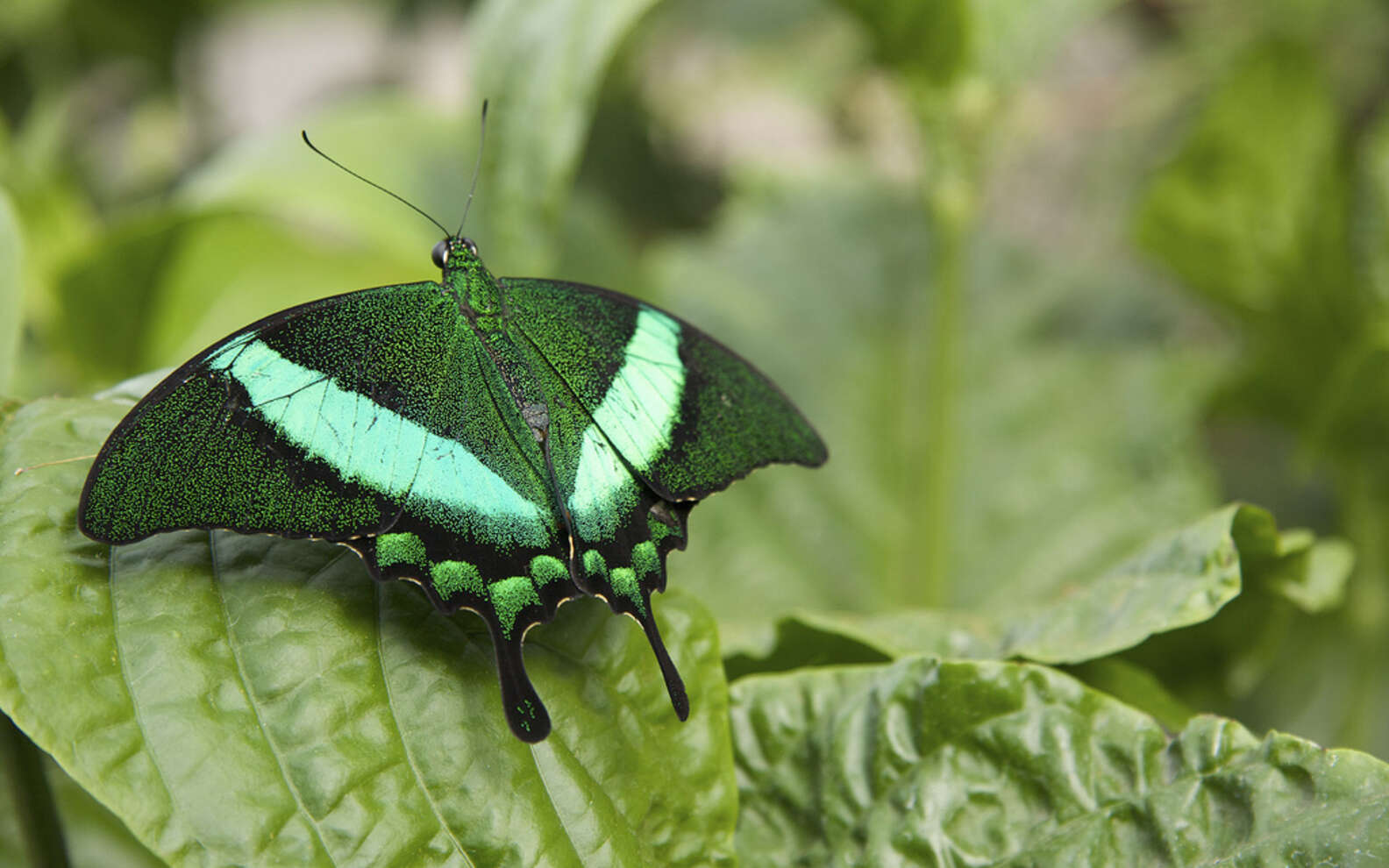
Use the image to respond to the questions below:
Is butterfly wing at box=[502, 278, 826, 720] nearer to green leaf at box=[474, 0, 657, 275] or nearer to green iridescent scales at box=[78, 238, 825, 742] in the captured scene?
green iridescent scales at box=[78, 238, 825, 742]

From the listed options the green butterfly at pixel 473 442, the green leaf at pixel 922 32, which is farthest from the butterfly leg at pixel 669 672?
the green leaf at pixel 922 32

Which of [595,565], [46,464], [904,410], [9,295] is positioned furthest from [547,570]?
[904,410]

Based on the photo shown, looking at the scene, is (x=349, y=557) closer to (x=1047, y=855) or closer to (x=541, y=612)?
(x=541, y=612)

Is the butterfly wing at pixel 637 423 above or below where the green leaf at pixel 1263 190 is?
below

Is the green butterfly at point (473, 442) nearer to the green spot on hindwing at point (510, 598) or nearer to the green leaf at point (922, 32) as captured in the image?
the green spot on hindwing at point (510, 598)

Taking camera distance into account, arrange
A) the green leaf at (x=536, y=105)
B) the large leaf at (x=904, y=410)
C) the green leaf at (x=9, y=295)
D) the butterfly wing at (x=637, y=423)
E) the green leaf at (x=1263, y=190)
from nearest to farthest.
A: the butterfly wing at (x=637, y=423)
the green leaf at (x=9, y=295)
the green leaf at (x=536, y=105)
the green leaf at (x=1263, y=190)
the large leaf at (x=904, y=410)

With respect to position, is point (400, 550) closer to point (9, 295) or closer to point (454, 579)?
point (454, 579)

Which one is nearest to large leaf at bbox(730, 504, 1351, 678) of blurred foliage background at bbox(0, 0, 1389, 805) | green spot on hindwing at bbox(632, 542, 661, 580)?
blurred foliage background at bbox(0, 0, 1389, 805)
